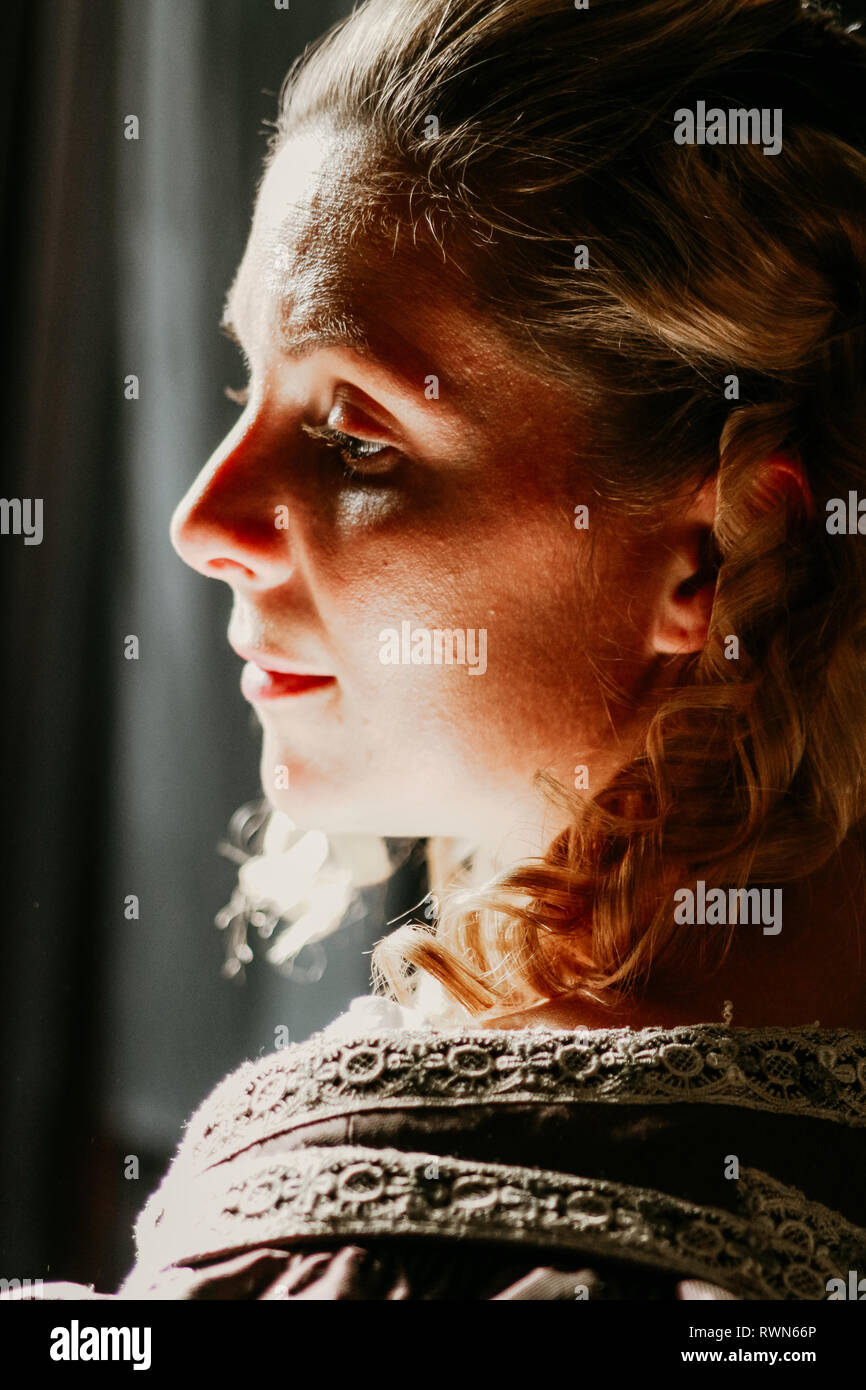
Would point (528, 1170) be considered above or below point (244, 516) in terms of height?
below

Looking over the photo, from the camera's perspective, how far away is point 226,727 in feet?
3.95

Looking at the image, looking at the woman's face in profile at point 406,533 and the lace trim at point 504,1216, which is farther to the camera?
the woman's face in profile at point 406,533

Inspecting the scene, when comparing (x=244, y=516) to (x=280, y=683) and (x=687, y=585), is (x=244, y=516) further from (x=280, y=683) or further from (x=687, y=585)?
(x=687, y=585)

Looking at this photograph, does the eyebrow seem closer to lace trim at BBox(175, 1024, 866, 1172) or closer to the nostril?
the nostril

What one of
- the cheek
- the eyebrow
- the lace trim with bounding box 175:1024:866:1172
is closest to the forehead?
the eyebrow

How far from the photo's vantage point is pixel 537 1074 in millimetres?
754

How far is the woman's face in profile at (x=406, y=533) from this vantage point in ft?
2.99

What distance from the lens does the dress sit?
2.28 feet

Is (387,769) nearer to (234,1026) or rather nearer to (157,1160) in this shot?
(234,1026)

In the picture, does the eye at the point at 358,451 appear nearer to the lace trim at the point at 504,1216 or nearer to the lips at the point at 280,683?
the lips at the point at 280,683

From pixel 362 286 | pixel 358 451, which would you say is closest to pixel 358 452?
pixel 358 451

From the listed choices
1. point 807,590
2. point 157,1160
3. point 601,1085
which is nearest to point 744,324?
point 807,590

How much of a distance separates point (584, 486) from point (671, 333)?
0.41 ft

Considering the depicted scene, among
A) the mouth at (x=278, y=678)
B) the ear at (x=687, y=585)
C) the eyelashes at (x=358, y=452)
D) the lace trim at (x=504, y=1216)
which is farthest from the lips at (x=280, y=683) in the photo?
the lace trim at (x=504, y=1216)
